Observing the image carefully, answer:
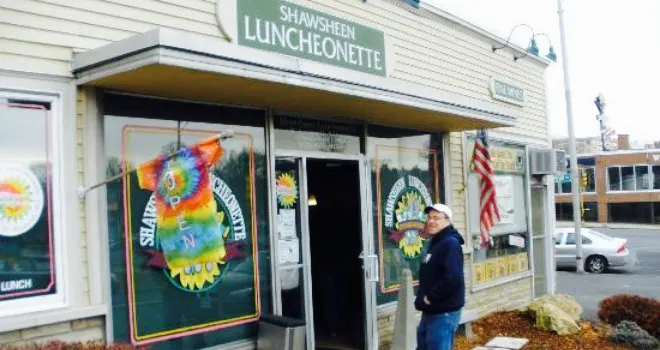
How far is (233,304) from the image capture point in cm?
616

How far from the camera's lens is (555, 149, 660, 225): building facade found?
46.2 meters

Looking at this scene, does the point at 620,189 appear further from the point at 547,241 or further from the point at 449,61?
the point at 449,61

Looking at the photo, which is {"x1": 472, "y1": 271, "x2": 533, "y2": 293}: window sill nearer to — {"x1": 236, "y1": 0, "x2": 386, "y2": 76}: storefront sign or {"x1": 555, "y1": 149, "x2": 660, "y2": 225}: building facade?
{"x1": 236, "y1": 0, "x2": 386, "y2": 76}: storefront sign

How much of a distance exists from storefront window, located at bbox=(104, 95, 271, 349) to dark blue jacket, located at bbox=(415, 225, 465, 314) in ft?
5.20

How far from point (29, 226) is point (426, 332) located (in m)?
3.37

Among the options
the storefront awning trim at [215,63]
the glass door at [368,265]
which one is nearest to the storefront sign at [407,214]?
the glass door at [368,265]

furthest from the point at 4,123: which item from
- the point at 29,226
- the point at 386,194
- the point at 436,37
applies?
the point at 436,37

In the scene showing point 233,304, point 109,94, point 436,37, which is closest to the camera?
point 109,94

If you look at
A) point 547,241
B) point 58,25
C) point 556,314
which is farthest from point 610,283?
point 58,25

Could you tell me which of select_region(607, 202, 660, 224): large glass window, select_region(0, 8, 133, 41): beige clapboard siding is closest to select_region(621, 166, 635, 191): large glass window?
select_region(607, 202, 660, 224): large glass window

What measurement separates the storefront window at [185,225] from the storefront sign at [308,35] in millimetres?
738

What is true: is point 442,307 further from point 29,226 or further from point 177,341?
point 29,226

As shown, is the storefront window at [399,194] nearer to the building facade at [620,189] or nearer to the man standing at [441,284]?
the man standing at [441,284]

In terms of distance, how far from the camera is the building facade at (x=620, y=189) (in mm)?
46188
